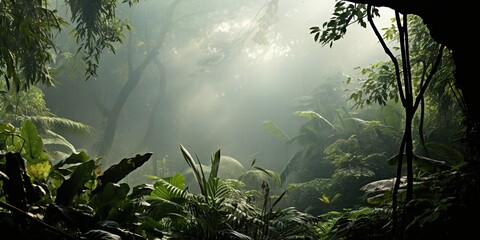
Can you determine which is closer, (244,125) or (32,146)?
(32,146)

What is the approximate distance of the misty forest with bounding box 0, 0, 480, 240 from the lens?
2.53 meters

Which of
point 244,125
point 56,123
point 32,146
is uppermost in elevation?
point 244,125

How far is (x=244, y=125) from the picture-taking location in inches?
1120

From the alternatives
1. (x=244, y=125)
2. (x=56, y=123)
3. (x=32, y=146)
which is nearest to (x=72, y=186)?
(x=32, y=146)

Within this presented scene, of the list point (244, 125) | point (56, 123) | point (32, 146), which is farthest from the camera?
point (244, 125)

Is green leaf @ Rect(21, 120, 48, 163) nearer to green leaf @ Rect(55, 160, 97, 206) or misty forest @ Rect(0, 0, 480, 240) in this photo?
misty forest @ Rect(0, 0, 480, 240)

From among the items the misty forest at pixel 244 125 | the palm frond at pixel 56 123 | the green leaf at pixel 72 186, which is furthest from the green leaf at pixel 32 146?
the palm frond at pixel 56 123

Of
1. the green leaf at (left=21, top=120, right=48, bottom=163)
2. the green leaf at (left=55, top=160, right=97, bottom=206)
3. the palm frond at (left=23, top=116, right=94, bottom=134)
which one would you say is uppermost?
the palm frond at (left=23, top=116, right=94, bottom=134)

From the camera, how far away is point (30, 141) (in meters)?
3.51

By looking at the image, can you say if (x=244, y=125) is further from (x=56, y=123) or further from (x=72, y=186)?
(x=72, y=186)

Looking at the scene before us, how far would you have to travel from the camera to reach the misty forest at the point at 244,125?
2.53 m

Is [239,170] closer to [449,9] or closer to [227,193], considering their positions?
[227,193]

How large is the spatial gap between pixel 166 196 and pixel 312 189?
376 inches

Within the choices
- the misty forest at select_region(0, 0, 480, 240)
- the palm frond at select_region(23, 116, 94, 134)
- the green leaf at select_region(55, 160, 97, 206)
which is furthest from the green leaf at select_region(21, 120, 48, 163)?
the palm frond at select_region(23, 116, 94, 134)
